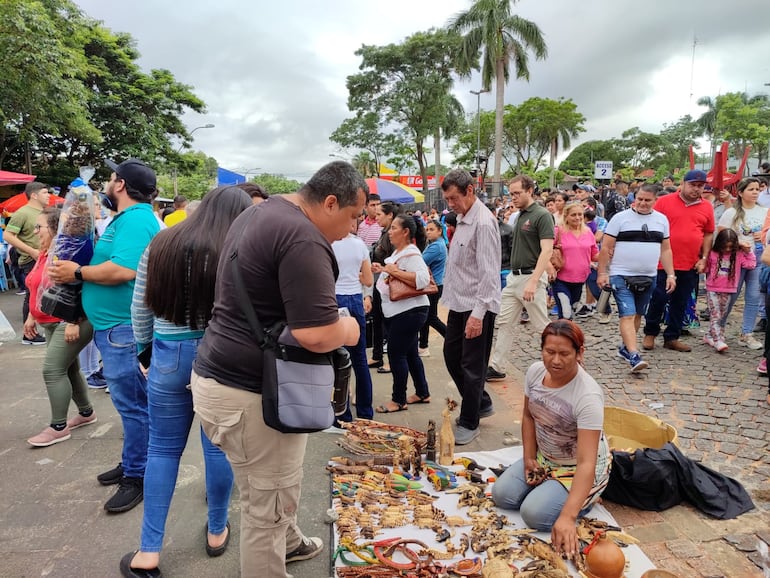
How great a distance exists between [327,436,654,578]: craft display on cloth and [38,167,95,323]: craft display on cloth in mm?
1989

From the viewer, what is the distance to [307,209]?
1.85m

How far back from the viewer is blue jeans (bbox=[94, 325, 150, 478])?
290 cm

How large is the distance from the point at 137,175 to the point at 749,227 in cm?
643

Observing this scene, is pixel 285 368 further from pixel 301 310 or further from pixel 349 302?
pixel 349 302

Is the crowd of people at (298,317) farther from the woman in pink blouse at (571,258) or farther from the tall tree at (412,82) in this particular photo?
the tall tree at (412,82)

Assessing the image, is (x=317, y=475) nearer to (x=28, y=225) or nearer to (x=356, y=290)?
(x=356, y=290)

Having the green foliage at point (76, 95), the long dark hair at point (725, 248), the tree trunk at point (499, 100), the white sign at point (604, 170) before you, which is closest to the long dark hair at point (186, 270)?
the long dark hair at point (725, 248)

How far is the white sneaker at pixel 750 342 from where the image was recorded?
580 centimetres

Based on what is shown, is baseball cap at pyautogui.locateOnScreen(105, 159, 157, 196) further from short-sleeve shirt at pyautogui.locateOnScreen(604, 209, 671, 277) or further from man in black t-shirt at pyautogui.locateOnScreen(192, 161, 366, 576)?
short-sleeve shirt at pyautogui.locateOnScreen(604, 209, 671, 277)

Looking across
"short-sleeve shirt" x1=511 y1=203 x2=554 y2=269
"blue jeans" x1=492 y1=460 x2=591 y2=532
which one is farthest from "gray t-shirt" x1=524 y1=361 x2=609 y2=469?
"short-sleeve shirt" x1=511 y1=203 x2=554 y2=269

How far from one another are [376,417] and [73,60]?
14.8m

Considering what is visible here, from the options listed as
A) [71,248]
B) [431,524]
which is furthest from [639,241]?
[71,248]

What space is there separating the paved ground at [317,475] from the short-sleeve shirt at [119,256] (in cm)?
115

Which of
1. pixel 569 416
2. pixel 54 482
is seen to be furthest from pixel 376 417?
pixel 54 482
